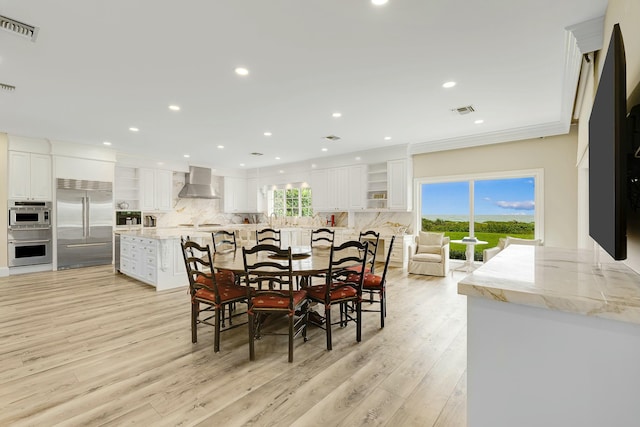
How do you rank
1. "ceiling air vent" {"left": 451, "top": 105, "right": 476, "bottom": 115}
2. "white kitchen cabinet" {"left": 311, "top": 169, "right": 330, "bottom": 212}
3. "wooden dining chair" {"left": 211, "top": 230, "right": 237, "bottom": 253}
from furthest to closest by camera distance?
"white kitchen cabinet" {"left": 311, "top": 169, "right": 330, "bottom": 212}
"ceiling air vent" {"left": 451, "top": 105, "right": 476, "bottom": 115}
"wooden dining chair" {"left": 211, "top": 230, "right": 237, "bottom": 253}

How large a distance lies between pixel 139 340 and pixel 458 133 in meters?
5.96

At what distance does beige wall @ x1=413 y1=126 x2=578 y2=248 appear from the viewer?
17.4 feet

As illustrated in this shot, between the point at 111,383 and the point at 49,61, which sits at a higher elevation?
the point at 49,61

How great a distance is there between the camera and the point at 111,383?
2.26 metres

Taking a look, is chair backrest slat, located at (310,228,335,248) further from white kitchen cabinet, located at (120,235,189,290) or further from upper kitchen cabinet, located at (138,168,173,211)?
upper kitchen cabinet, located at (138,168,173,211)

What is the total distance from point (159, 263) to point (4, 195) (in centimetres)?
385

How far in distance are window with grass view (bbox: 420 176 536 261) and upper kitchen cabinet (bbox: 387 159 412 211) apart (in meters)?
0.48

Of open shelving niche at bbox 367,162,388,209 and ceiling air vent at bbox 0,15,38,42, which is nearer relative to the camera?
ceiling air vent at bbox 0,15,38,42

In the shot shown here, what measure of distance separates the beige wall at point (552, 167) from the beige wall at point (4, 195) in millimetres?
9429

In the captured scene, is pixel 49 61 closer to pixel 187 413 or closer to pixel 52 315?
pixel 52 315

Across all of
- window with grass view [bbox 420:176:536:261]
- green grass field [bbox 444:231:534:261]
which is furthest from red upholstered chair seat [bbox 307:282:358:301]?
green grass field [bbox 444:231:534:261]

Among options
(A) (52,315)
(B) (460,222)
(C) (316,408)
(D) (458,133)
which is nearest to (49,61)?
(A) (52,315)

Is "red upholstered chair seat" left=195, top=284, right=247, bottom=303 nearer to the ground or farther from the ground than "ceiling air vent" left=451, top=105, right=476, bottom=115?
nearer to the ground

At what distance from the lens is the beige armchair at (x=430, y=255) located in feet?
19.2
